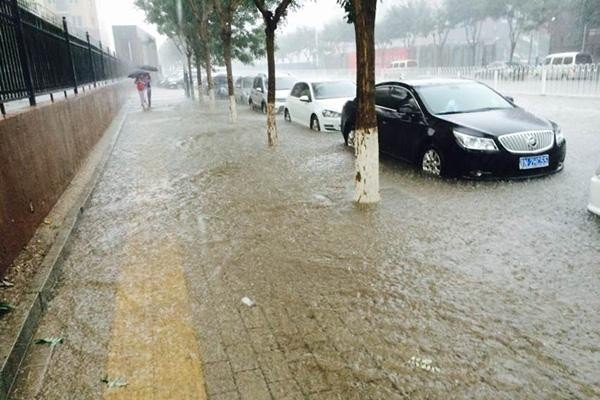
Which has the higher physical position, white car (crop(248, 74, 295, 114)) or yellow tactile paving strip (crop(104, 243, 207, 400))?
white car (crop(248, 74, 295, 114))

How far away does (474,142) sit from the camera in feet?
23.8

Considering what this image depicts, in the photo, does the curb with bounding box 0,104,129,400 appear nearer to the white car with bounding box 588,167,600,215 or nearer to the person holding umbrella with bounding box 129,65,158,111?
the white car with bounding box 588,167,600,215

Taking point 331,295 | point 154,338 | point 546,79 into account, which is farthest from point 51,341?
point 546,79

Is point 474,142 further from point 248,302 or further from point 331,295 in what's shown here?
point 248,302

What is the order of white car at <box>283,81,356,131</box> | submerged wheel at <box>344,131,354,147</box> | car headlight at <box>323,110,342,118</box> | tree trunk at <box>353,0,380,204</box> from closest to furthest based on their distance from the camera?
tree trunk at <box>353,0,380,204</box>
submerged wheel at <box>344,131,354,147</box>
car headlight at <box>323,110,342,118</box>
white car at <box>283,81,356,131</box>

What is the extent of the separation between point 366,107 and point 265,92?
1599cm

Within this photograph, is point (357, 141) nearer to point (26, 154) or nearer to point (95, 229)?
point (95, 229)

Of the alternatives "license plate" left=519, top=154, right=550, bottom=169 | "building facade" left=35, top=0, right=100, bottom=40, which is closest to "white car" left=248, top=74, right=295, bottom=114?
"license plate" left=519, top=154, right=550, bottom=169

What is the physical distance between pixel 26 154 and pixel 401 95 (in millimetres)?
6198

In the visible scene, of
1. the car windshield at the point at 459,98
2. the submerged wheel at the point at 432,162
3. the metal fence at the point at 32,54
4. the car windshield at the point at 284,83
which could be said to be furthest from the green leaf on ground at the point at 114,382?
the car windshield at the point at 284,83

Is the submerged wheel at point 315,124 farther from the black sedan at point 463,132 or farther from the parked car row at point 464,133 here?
the black sedan at point 463,132

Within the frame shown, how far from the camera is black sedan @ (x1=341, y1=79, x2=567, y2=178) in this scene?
23.7 ft

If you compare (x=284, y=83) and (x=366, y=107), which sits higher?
(x=366, y=107)

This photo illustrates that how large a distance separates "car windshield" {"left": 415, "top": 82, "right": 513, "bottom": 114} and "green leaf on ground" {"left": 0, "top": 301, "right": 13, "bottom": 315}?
6.64 meters
